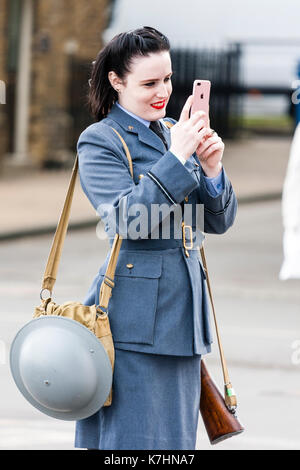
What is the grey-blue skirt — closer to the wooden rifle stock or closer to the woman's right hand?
the wooden rifle stock

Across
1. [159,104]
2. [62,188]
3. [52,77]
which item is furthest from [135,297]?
[52,77]

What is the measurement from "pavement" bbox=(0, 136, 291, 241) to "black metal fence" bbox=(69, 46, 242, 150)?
0.68 m

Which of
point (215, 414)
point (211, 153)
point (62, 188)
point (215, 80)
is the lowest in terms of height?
point (215, 414)

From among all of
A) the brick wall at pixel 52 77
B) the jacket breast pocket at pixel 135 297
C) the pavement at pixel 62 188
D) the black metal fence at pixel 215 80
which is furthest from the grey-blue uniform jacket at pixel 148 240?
the black metal fence at pixel 215 80

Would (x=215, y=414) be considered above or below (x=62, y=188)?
below

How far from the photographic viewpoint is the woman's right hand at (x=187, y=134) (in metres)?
3.36

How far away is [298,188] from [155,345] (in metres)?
2.58

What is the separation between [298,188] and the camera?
19.2 ft

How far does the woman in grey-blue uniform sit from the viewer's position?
3441 millimetres

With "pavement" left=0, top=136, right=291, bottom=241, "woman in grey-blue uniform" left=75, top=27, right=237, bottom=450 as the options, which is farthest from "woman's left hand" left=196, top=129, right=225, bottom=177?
"pavement" left=0, top=136, right=291, bottom=241

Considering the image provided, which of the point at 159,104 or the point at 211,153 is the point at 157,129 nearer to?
the point at 159,104

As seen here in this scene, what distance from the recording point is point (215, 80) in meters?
28.9

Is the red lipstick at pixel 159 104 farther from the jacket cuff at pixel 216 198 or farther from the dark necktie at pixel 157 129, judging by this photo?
the jacket cuff at pixel 216 198

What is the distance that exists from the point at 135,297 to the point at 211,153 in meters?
0.49
